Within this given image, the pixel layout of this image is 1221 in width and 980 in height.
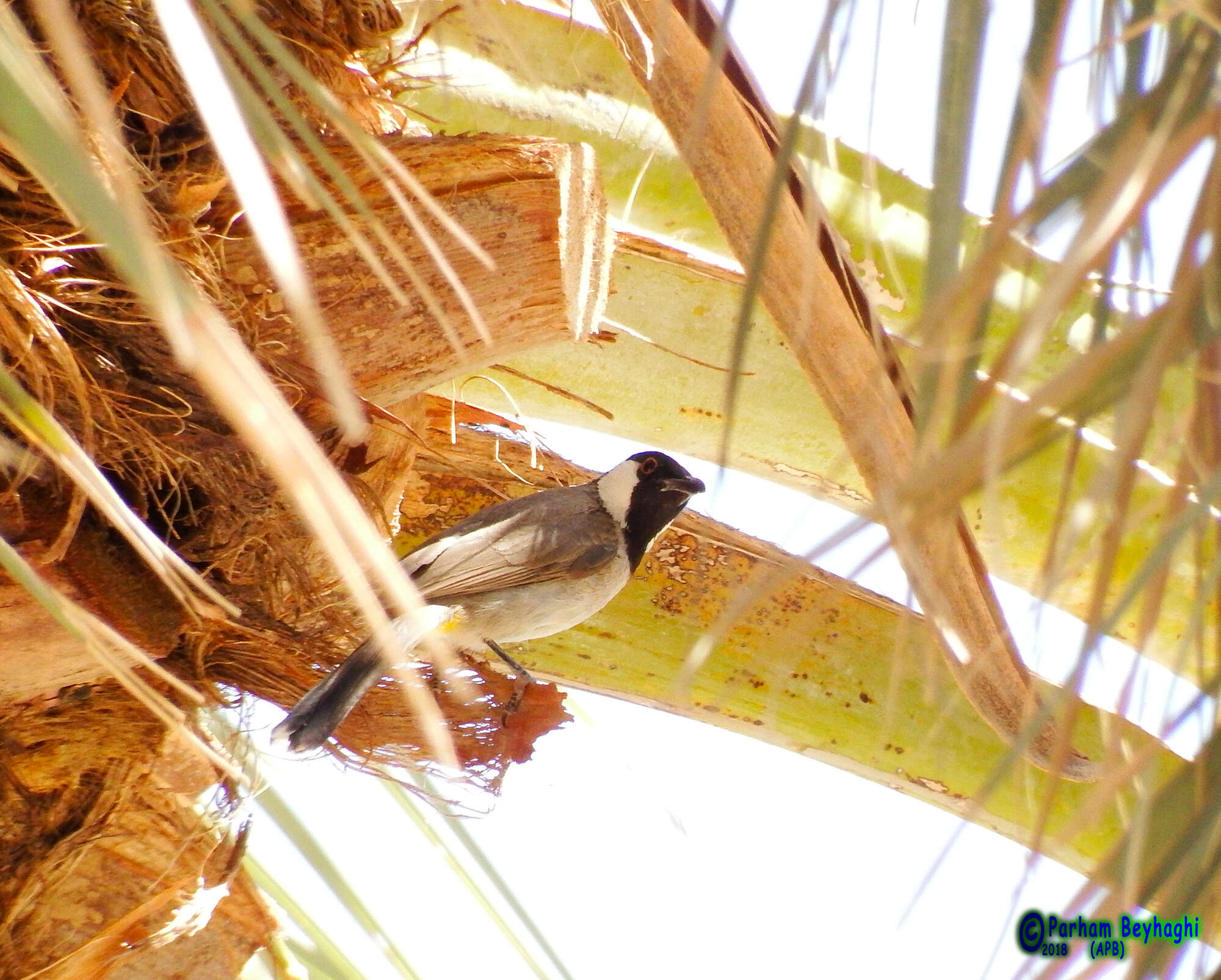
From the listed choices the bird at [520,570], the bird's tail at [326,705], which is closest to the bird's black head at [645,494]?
the bird at [520,570]

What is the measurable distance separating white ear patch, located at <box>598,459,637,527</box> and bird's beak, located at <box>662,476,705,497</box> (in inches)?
7.5

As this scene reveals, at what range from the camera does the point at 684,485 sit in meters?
4.09

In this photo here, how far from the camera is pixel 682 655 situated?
11.2 ft

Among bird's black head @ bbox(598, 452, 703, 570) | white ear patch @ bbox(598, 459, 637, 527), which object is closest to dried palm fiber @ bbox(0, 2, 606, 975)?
bird's black head @ bbox(598, 452, 703, 570)

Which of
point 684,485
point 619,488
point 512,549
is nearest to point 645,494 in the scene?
point 619,488

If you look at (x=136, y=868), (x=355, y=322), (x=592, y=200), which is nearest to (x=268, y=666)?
(x=136, y=868)

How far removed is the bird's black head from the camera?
4.08 m

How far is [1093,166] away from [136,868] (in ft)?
7.45

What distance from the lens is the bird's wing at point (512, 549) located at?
3447 millimetres

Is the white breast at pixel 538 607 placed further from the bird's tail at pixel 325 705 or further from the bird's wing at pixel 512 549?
the bird's tail at pixel 325 705

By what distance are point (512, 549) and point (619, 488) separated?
108cm

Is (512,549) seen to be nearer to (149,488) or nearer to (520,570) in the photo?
(520,570)

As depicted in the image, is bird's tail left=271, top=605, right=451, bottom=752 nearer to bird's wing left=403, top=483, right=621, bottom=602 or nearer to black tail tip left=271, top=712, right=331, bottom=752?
black tail tip left=271, top=712, right=331, bottom=752

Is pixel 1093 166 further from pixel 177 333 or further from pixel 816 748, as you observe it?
pixel 816 748
